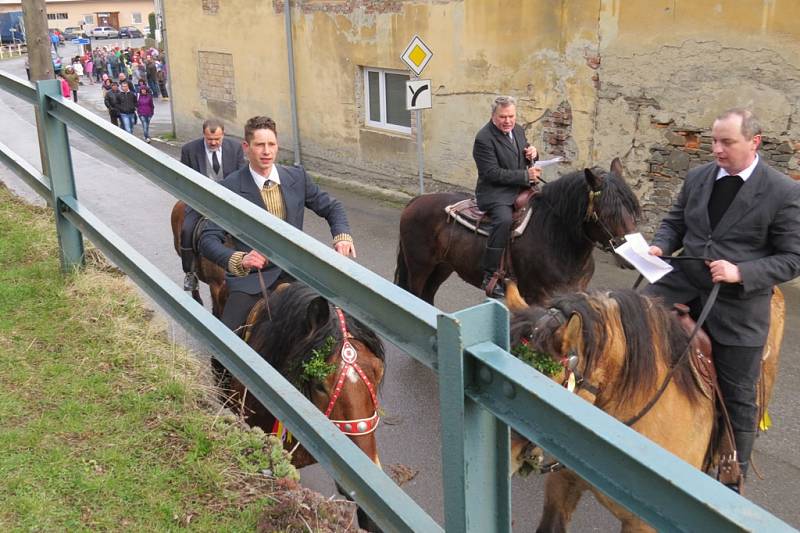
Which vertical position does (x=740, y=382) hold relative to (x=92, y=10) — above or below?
below

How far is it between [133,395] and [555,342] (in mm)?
1991

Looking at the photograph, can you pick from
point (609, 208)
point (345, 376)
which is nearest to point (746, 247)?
point (345, 376)

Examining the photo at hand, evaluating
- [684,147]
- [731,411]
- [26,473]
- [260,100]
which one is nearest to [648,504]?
[26,473]

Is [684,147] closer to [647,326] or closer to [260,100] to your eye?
[647,326]

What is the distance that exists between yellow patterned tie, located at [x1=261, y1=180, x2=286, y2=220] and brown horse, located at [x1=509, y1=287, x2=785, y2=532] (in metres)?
1.89

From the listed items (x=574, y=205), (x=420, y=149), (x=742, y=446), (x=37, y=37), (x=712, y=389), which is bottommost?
(x=420, y=149)

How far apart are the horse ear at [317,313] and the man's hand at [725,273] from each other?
2.06m

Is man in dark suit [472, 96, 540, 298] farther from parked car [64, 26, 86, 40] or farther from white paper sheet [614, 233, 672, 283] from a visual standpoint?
parked car [64, 26, 86, 40]

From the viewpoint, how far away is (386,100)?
16766mm

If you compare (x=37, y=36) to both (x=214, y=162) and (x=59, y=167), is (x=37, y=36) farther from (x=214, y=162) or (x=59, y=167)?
→ (x=59, y=167)

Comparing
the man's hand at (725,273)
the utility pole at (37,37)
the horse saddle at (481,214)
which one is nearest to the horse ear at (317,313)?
the man's hand at (725,273)

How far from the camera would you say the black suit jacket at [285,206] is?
16.6 ft

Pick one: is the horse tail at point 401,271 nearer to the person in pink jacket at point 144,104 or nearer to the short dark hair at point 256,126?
the short dark hair at point 256,126

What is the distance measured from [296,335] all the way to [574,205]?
3.87m
